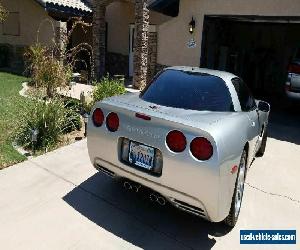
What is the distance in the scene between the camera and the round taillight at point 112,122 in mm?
4047

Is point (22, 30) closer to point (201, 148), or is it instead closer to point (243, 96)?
point (243, 96)

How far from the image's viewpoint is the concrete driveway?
3875 mm

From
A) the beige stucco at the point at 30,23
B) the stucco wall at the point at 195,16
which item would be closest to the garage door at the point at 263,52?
the stucco wall at the point at 195,16

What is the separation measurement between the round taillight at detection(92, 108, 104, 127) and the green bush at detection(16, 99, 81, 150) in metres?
2.47

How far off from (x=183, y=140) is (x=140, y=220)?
4.50ft

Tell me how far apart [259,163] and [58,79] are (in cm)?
631

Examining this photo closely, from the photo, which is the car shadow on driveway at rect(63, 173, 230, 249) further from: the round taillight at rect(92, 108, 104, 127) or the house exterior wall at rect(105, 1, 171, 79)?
the house exterior wall at rect(105, 1, 171, 79)

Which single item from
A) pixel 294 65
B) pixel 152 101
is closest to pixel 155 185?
pixel 152 101

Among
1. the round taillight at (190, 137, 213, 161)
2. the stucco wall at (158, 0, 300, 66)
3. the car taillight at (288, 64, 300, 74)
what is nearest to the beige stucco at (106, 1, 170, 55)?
the stucco wall at (158, 0, 300, 66)

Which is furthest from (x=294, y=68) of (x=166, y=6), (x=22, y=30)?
(x=22, y=30)

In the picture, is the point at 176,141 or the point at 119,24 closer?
the point at 176,141

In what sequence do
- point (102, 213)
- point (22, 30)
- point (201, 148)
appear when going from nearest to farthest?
point (201, 148) → point (102, 213) → point (22, 30)

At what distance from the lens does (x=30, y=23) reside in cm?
1614

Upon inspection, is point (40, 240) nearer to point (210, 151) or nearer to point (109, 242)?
point (109, 242)
